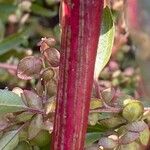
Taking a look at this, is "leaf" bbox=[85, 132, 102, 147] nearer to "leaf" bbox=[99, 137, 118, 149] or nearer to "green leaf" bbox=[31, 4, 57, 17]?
"leaf" bbox=[99, 137, 118, 149]

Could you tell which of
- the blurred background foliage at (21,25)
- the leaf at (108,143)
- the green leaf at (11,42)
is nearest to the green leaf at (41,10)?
the blurred background foliage at (21,25)

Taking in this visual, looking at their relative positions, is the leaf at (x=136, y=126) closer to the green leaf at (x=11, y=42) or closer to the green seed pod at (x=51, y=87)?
the green seed pod at (x=51, y=87)

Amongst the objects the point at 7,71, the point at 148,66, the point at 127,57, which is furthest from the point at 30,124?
Answer: the point at 127,57

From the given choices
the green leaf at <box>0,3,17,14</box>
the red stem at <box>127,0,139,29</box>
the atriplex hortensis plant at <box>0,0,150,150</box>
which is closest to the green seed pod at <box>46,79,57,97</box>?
the atriplex hortensis plant at <box>0,0,150,150</box>

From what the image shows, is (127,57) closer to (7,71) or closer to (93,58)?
(7,71)

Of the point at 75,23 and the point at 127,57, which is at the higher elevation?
the point at 75,23

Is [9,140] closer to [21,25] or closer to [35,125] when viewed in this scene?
[35,125]

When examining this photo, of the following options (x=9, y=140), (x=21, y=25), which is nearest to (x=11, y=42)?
(x=21, y=25)
